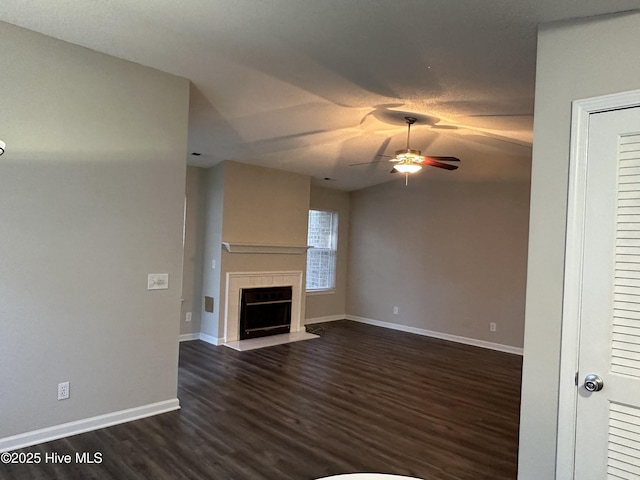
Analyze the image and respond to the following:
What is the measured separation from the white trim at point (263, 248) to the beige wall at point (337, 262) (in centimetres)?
116

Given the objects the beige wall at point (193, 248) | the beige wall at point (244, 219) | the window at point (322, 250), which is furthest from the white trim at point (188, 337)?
the window at point (322, 250)

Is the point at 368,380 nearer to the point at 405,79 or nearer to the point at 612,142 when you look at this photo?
the point at 405,79

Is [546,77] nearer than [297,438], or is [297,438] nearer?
[546,77]

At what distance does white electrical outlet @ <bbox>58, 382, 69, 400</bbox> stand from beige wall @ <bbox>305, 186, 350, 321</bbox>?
5021 millimetres

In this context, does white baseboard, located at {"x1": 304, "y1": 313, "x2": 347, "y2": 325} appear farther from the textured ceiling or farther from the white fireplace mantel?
the textured ceiling

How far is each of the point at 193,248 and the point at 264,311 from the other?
1443 millimetres

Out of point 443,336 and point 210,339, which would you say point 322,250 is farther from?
point 210,339

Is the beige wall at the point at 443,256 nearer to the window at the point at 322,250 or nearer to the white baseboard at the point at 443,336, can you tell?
the white baseboard at the point at 443,336

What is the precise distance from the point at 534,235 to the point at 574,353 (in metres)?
0.62

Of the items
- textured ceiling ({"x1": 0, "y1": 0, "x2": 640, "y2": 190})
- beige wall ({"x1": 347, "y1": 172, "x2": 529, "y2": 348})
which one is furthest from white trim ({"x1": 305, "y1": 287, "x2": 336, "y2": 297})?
textured ceiling ({"x1": 0, "y1": 0, "x2": 640, "y2": 190})

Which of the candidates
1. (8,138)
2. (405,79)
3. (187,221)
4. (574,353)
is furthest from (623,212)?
(187,221)

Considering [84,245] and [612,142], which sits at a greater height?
[612,142]

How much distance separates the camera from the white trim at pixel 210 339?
5.91 meters

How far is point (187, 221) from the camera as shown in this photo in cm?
613
